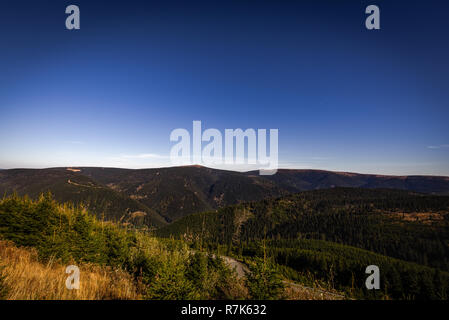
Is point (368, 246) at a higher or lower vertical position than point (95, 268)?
lower

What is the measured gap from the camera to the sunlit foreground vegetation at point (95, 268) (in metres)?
5.45

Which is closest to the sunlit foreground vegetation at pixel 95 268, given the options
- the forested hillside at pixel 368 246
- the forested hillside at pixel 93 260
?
the forested hillside at pixel 93 260

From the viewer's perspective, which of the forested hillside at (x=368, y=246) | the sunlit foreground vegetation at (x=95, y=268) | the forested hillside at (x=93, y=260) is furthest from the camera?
the forested hillside at (x=368, y=246)

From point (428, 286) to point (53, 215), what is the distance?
98.7m

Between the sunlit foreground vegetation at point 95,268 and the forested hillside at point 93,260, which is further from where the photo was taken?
the forested hillside at point 93,260

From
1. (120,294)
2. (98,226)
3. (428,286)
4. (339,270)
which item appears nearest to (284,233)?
(339,270)

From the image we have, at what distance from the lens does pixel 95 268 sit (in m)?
11.2

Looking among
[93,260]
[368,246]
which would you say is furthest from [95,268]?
[368,246]

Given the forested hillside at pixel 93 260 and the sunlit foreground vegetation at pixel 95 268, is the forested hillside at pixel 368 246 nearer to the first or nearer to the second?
the forested hillside at pixel 93 260

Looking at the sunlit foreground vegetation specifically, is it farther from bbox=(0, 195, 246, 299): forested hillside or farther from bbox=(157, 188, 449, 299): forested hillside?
bbox=(157, 188, 449, 299): forested hillside

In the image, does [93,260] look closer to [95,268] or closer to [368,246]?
[95,268]
